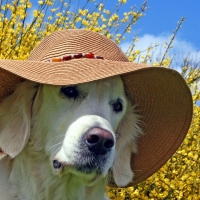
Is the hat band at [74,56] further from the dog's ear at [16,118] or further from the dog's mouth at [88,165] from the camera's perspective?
the dog's mouth at [88,165]

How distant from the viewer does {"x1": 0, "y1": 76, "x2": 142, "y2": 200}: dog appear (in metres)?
2.43

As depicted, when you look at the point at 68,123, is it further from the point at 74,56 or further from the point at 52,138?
the point at 74,56

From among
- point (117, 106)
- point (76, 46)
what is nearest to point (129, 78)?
point (117, 106)

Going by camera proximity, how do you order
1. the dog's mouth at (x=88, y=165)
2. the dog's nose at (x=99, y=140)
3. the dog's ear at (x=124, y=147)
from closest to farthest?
1. the dog's nose at (x=99, y=140)
2. the dog's mouth at (x=88, y=165)
3. the dog's ear at (x=124, y=147)

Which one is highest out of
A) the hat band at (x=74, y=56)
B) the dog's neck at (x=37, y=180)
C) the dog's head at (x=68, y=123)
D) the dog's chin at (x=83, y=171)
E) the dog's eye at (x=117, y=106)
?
the hat band at (x=74, y=56)

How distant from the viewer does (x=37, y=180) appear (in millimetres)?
2654

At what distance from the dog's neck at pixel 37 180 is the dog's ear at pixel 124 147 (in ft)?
0.86

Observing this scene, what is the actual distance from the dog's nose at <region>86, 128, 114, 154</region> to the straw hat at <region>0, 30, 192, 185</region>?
0.79ft

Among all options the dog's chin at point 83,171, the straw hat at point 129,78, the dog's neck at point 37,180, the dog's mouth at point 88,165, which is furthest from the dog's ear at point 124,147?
the dog's mouth at point 88,165

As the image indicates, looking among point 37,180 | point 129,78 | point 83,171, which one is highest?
point 129,78

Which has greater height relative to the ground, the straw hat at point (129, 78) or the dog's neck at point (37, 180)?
the straw hat at point (129, 78)

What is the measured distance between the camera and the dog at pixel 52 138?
243cm

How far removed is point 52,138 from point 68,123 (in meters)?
0.15

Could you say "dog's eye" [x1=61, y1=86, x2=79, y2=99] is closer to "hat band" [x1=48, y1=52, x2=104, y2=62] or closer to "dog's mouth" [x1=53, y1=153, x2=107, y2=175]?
"hat band" [x1=48, y1=52, x2=104, y2=62]
